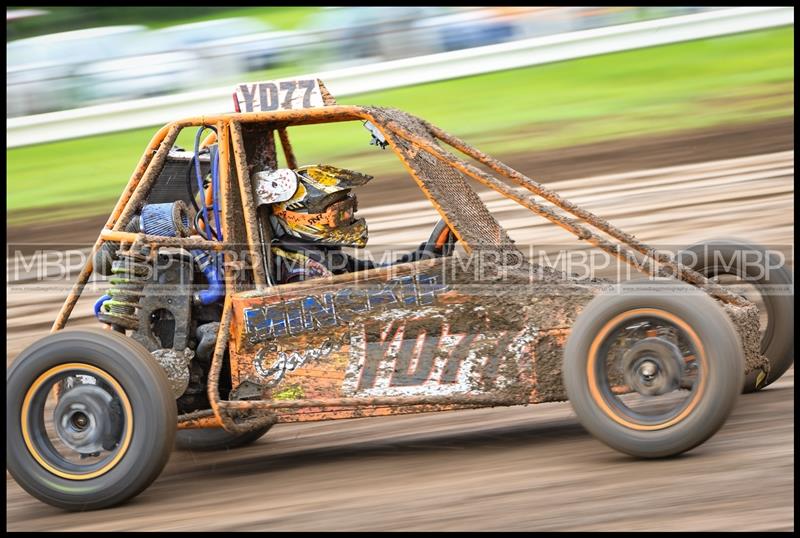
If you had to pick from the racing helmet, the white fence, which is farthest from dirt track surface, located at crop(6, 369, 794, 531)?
the white fence

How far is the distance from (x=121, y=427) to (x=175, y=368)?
1.06 feet

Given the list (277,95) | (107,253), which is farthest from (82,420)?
(277,95)

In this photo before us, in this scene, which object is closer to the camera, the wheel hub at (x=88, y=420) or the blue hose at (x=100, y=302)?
the wheel hub at (x=88, y=420)

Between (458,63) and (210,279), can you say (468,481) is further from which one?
(458,63)

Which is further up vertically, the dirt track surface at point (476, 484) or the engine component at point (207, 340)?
the engine component at point (207, 340)

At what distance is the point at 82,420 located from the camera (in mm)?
4461

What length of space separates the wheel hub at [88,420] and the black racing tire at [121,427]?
50 millimetres

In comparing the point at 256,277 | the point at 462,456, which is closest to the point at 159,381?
the point at 256,277

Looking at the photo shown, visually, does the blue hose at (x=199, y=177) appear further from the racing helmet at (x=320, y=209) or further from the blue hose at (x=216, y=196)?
→ the racing helmet at (x=320, y=209)

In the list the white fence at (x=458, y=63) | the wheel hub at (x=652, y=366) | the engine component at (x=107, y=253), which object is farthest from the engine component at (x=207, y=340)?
the white fence at (x=458, y=63)

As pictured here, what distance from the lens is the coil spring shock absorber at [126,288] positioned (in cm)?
462

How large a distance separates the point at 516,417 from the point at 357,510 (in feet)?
5.04

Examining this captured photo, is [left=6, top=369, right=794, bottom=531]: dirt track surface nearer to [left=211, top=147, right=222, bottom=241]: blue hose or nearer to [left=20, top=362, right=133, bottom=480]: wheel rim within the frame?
[left=20, top=362, right=133, bottom=480]: wheel rim

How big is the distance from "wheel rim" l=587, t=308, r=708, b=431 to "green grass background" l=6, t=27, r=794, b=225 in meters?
6.79
